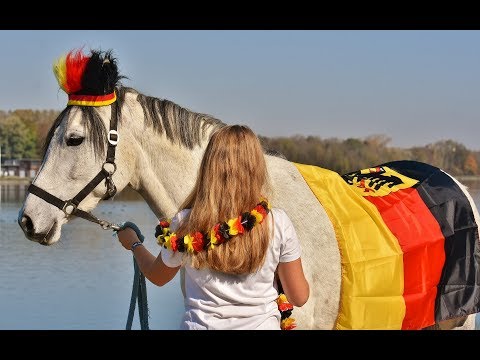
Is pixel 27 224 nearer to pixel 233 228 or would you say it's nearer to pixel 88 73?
pixel 88 73

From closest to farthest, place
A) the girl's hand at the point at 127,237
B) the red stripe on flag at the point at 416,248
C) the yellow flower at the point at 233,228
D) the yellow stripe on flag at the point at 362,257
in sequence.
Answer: the yellow flower at the point at 233,228 → the girl's hand at the point at 127,237 → the yellow stripe on flag at the point at 362,257 → the red stripe on flag at the point at 416,248

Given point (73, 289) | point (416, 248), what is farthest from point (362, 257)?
point (73, 289)

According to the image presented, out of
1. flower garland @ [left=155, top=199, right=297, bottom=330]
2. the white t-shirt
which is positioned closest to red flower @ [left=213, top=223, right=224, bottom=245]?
flower garland @ [left=155, top=199, right=297, bottom=330]

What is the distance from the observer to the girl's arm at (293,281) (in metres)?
2.66

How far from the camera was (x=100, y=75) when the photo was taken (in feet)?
13.1

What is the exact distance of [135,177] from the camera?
13.0ft

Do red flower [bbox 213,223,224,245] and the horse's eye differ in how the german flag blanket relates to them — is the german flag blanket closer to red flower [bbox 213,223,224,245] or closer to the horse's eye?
the horse's eye

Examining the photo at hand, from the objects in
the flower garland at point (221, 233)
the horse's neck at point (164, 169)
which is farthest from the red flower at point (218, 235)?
the horse's neck at point (164, 169)

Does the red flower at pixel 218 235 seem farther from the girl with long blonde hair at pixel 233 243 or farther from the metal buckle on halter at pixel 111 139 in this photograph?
the metal buckle on halter at pixel 111 139

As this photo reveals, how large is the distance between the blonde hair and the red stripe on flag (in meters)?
2.05

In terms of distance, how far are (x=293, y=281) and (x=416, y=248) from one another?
2014mm

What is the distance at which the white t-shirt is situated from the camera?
2.60 m

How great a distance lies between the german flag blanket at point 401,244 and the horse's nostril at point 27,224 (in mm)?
1561
